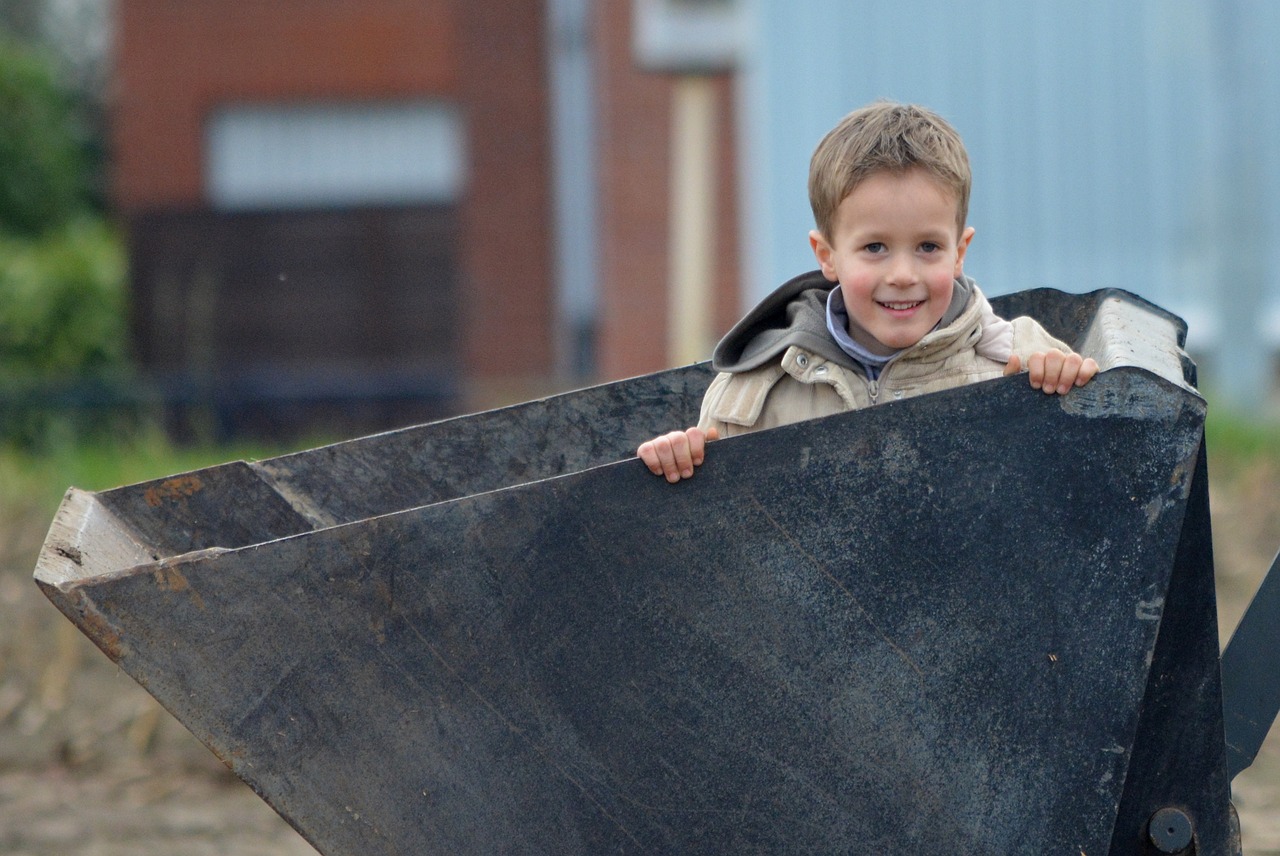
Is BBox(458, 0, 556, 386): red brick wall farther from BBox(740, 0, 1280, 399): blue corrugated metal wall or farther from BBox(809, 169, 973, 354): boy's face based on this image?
BBox(809, 169, 973, 354): boy's face

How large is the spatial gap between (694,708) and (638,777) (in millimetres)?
105

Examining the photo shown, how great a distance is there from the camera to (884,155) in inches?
79.7

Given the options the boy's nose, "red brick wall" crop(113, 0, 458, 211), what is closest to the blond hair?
the boy's nose

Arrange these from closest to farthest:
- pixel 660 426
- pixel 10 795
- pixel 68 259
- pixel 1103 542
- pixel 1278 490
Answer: pixel 1103 542, pixel 660 426, pixel 10 795, pixel 1278 490, pixel 68 259

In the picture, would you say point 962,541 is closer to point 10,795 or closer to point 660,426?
point 660,426

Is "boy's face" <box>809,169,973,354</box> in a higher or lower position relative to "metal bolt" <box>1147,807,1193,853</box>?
higher

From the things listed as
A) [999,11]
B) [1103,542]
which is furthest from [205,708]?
[999,11]

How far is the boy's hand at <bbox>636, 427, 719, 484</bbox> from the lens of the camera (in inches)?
68.6

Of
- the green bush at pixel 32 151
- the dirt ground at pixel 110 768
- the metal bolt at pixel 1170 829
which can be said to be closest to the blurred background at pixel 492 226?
the dirt ground at pixel 110 768

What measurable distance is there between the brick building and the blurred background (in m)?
0.03

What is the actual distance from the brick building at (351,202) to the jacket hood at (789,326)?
9.53m

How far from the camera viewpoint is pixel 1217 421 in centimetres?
654

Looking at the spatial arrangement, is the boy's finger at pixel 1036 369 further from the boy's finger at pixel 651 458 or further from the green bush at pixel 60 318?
the green bush at pixel 60 318

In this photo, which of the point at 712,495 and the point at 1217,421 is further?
the point at 1217,421
